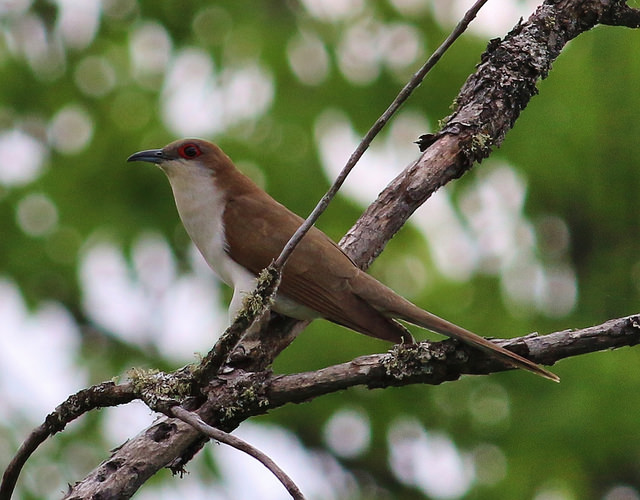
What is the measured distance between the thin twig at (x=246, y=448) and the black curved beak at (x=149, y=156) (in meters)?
2.49

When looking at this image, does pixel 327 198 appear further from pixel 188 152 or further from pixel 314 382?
pixel 188 152

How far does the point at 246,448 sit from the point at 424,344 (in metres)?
0.82

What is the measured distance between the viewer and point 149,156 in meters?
5.13

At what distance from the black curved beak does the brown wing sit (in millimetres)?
497

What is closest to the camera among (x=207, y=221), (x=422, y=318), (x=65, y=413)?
(x=65, y=413)

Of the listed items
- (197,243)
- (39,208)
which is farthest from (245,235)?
(39,208)

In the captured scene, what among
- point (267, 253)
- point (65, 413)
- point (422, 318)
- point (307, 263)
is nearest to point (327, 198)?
point (65, 413)

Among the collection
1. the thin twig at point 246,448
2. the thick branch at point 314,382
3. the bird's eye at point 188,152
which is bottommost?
the thin twig at point 246,448

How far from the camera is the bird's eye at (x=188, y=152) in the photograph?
5207 mm

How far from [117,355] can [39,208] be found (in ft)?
4.61

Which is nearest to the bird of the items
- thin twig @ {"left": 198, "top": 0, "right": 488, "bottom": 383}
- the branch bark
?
the branch bark

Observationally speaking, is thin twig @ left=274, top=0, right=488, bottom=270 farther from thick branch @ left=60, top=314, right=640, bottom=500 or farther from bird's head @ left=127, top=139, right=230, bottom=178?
bird's head @ left=127, top=139, right=230, bottom=178

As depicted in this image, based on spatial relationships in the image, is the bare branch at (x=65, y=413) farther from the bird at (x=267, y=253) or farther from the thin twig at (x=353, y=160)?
the bird at (x=267, y=253)

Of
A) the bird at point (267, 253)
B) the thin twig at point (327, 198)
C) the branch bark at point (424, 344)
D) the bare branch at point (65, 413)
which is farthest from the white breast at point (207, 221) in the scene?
the thin twig at point (327, 198)
